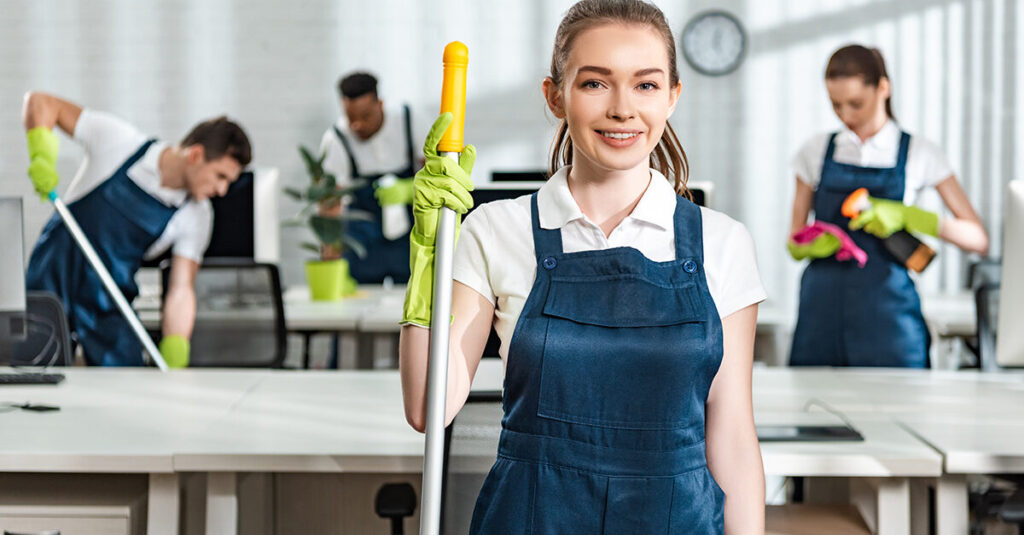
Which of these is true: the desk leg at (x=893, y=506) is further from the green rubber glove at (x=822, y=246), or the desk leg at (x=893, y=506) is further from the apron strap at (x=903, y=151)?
the apron strap at (x=903, y=151)

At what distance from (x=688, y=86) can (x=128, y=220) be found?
3.52 metres

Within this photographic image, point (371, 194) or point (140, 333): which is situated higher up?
point (371, 194)

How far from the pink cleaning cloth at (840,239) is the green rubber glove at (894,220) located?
0.04 metres

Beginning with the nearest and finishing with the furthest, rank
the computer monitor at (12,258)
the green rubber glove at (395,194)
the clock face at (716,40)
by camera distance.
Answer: the computer monitor at (12,258)
the green rubber glove at (395,194)
the clock face at (716,40)

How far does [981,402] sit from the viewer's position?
214cm

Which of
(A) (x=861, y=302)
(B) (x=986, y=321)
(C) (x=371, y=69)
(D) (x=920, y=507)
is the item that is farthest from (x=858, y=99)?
(C) (x=371, y=69)

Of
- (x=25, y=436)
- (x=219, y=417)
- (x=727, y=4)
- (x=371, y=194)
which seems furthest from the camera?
(x=727, y=4)

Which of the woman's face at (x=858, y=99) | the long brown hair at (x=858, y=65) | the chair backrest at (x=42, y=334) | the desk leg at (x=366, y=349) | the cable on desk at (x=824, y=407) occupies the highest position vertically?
the long brown hair at (x=858, y=65)

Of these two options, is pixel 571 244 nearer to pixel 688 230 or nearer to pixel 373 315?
pixel 688 230

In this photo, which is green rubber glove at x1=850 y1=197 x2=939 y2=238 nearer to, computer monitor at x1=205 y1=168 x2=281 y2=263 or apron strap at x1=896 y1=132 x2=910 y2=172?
apron strap at x1=896 y1=132 x2=910 y2=172

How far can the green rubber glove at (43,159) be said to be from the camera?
9.24 ft

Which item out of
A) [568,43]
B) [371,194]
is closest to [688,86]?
[371,194]

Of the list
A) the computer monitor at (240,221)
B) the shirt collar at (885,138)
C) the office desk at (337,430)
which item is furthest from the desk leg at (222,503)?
the computer monitor at (240,221)

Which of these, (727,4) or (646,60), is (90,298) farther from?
(727,4)
